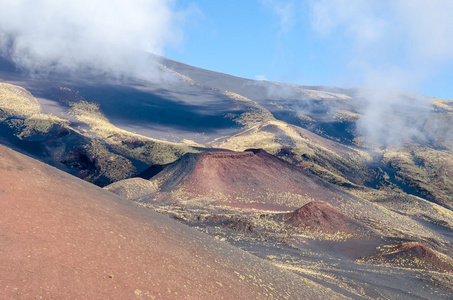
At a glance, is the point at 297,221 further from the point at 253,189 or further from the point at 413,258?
the point at 253,189

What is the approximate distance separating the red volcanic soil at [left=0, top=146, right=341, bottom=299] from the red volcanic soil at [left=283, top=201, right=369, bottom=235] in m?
15.2

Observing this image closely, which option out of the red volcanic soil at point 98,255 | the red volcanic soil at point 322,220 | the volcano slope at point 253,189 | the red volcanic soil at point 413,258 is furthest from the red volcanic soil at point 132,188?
the red volcanic soil at point 413,258

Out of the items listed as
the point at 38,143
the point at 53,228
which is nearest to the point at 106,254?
the point at 53,228

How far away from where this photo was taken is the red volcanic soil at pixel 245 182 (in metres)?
36.3

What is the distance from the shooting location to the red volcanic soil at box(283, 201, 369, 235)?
27.3m

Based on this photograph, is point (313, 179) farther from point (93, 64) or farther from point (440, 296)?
point (93, 64)

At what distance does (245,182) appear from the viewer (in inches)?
1550

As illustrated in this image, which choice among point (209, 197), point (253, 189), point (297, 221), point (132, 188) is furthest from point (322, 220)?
point (132, 188)

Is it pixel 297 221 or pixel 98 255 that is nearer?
pixel 98 255

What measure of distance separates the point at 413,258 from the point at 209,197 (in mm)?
19979

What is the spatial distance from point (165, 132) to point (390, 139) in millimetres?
54078

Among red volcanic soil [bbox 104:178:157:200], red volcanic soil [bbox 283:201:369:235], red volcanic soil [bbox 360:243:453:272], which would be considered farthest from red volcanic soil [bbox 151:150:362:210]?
red volcanic soil [bbox 360:243:453:272]

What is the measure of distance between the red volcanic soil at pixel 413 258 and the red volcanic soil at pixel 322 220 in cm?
460

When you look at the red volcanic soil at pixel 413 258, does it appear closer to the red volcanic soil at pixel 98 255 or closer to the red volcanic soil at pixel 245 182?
the red volcanic soil at pixel 98 255
